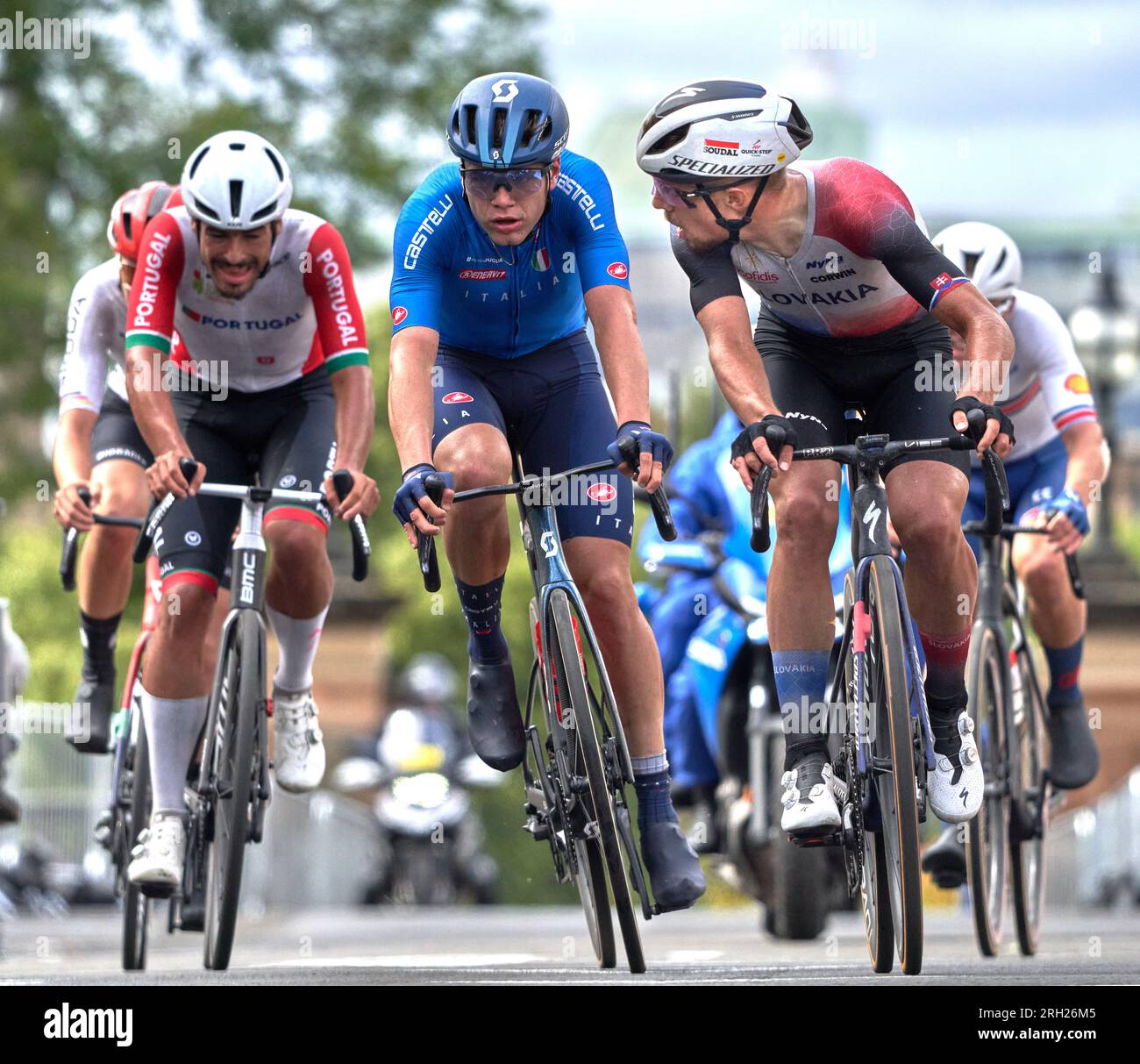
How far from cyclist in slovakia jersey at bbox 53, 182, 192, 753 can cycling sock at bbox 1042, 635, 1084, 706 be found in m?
3.67

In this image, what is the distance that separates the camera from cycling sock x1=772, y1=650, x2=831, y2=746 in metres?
7.29

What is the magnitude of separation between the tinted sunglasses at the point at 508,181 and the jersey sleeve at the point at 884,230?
0.84 meters

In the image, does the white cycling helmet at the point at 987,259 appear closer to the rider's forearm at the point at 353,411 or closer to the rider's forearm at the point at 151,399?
the rider's forearm at the point at 353,411

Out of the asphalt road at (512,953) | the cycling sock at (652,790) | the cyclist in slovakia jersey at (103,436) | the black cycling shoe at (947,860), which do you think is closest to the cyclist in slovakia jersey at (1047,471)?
the black cycling shoe at (947,860)

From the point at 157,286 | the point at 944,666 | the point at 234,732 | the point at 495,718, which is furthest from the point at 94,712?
the point at 944,666

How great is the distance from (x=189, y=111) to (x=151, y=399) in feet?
61.6

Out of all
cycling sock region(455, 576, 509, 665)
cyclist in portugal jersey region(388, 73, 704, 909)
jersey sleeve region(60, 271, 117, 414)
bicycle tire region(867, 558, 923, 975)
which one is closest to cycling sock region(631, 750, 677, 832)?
cyclist in portugal jersey region(388, 73, 704, 909)

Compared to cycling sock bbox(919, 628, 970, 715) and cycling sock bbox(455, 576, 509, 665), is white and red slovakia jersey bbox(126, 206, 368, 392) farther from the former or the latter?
cycling sock bbox(919, 628, 970, 715)

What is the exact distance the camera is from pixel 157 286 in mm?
8031

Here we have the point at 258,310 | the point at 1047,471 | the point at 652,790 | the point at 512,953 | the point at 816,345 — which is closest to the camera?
the point at 652,790

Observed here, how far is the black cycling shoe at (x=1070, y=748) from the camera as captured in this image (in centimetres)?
966

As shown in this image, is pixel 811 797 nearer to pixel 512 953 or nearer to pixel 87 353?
pixel 87 353
